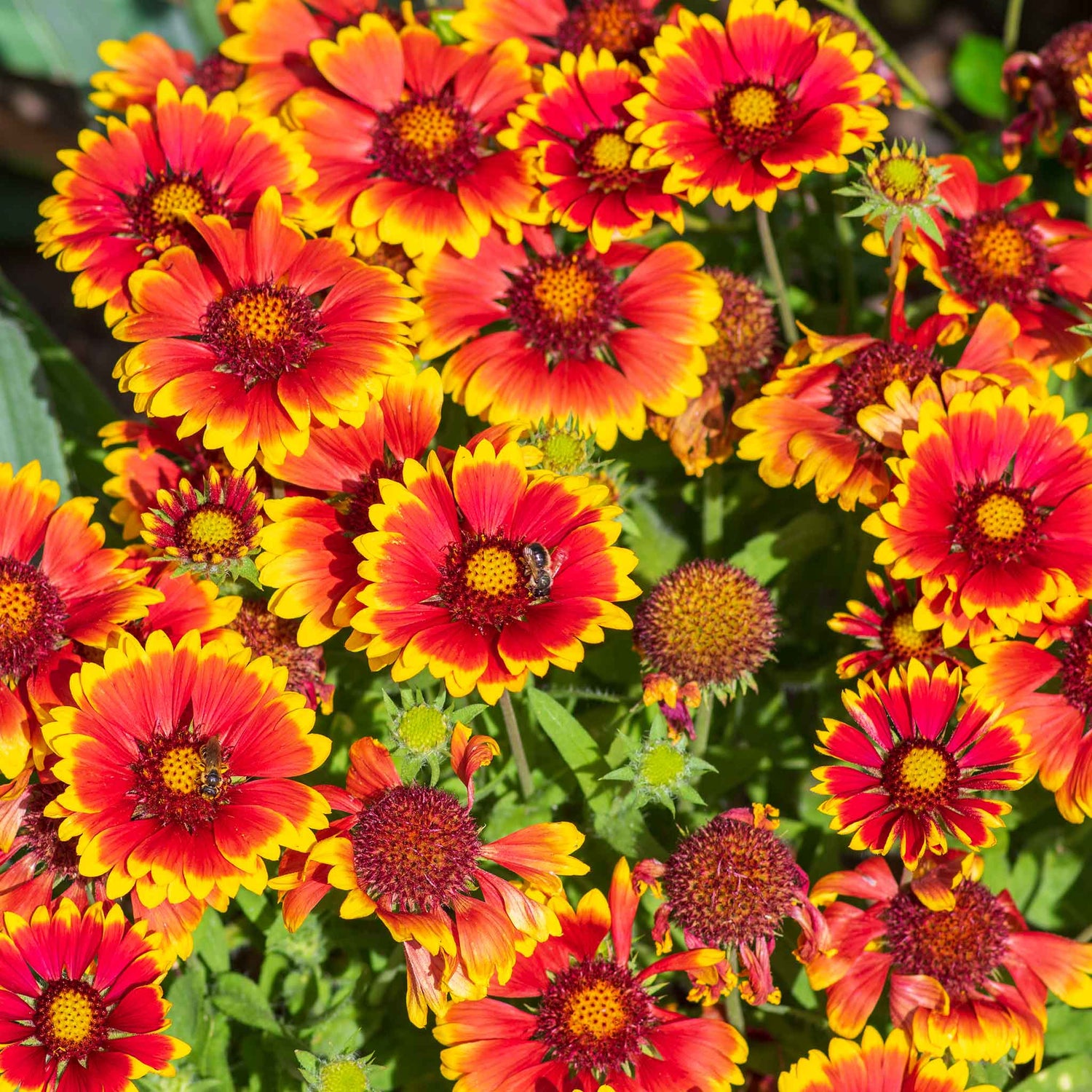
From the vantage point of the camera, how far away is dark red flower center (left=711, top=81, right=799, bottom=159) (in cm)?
201

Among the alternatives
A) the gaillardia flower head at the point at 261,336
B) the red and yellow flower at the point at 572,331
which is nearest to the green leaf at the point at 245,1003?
the gaillardia flower head at the point at 261,336

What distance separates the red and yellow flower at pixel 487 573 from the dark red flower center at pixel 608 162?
63cm

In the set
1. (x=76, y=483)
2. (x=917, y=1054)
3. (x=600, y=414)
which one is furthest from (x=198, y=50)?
(x=917, y=1054)

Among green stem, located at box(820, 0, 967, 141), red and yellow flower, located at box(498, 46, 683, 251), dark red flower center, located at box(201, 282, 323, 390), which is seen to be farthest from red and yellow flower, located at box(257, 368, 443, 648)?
green stem, located at box(820, 0, 967, 141)

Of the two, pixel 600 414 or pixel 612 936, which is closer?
pixel 612 936

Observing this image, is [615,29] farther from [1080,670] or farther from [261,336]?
[1080,670]

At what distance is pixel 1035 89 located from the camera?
244 cm

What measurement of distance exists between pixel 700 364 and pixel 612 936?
0.92 metres

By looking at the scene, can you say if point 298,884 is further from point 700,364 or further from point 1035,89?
point 1035,89

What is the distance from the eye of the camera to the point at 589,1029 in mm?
1704

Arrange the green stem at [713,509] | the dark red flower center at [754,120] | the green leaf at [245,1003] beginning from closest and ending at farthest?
the green leaf at [245,1003]
the dark red flower center at [754,120]
the green stem at [713,509]

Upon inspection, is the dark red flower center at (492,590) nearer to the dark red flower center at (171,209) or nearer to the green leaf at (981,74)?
the dark red flower center at (171,209)

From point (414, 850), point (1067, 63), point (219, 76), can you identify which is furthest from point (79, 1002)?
point (1067, 63)

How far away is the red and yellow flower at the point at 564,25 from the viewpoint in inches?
89.6
